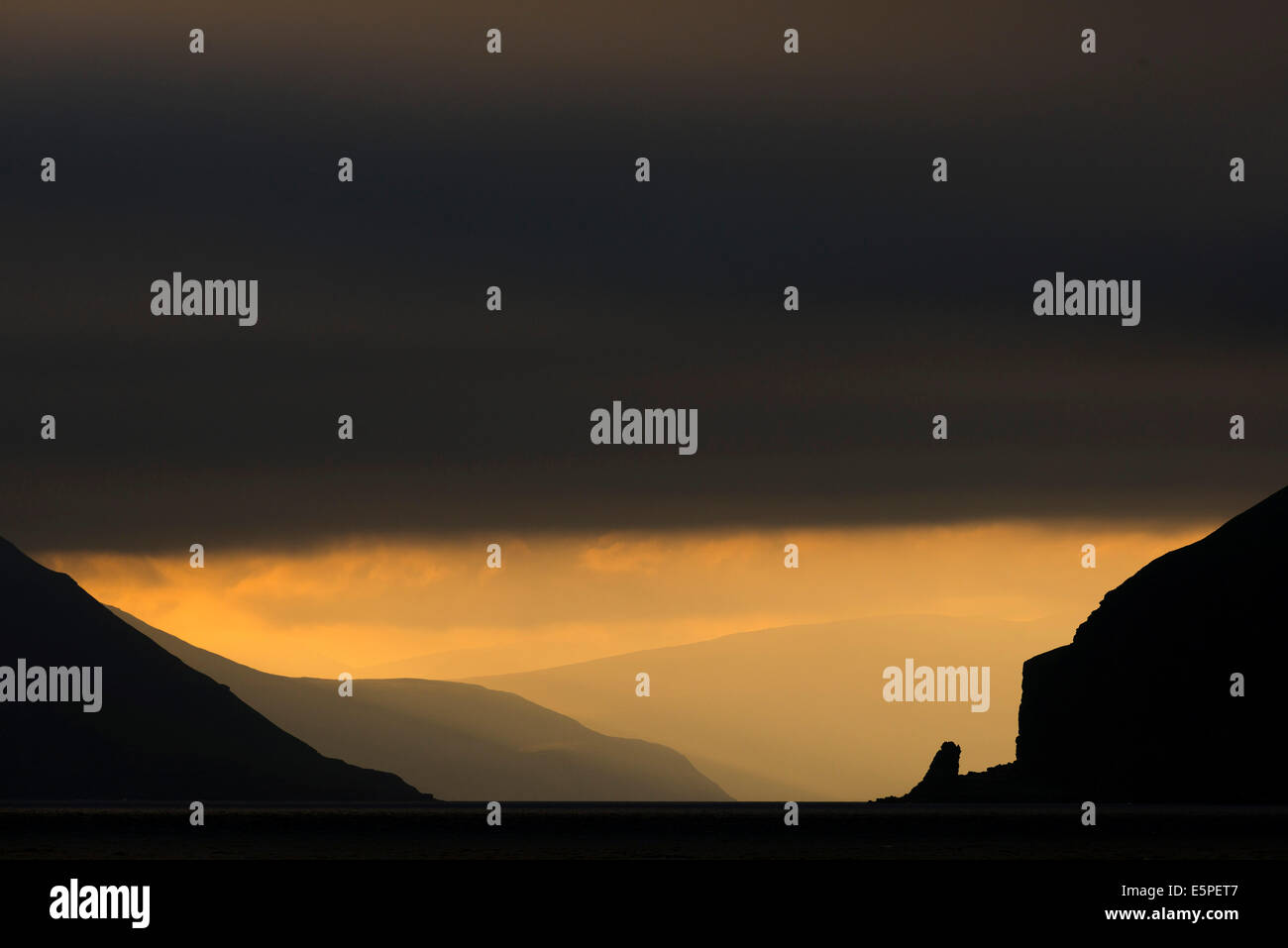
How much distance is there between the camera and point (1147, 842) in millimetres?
104500

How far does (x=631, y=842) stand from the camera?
102 meters

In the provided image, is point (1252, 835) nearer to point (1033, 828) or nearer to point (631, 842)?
point (1033, 828)

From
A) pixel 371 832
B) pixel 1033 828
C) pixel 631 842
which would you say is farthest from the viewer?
pixel 1033 828

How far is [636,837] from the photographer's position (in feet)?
368

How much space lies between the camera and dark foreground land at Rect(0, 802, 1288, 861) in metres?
86.6

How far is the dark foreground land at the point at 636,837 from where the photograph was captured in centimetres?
8662
